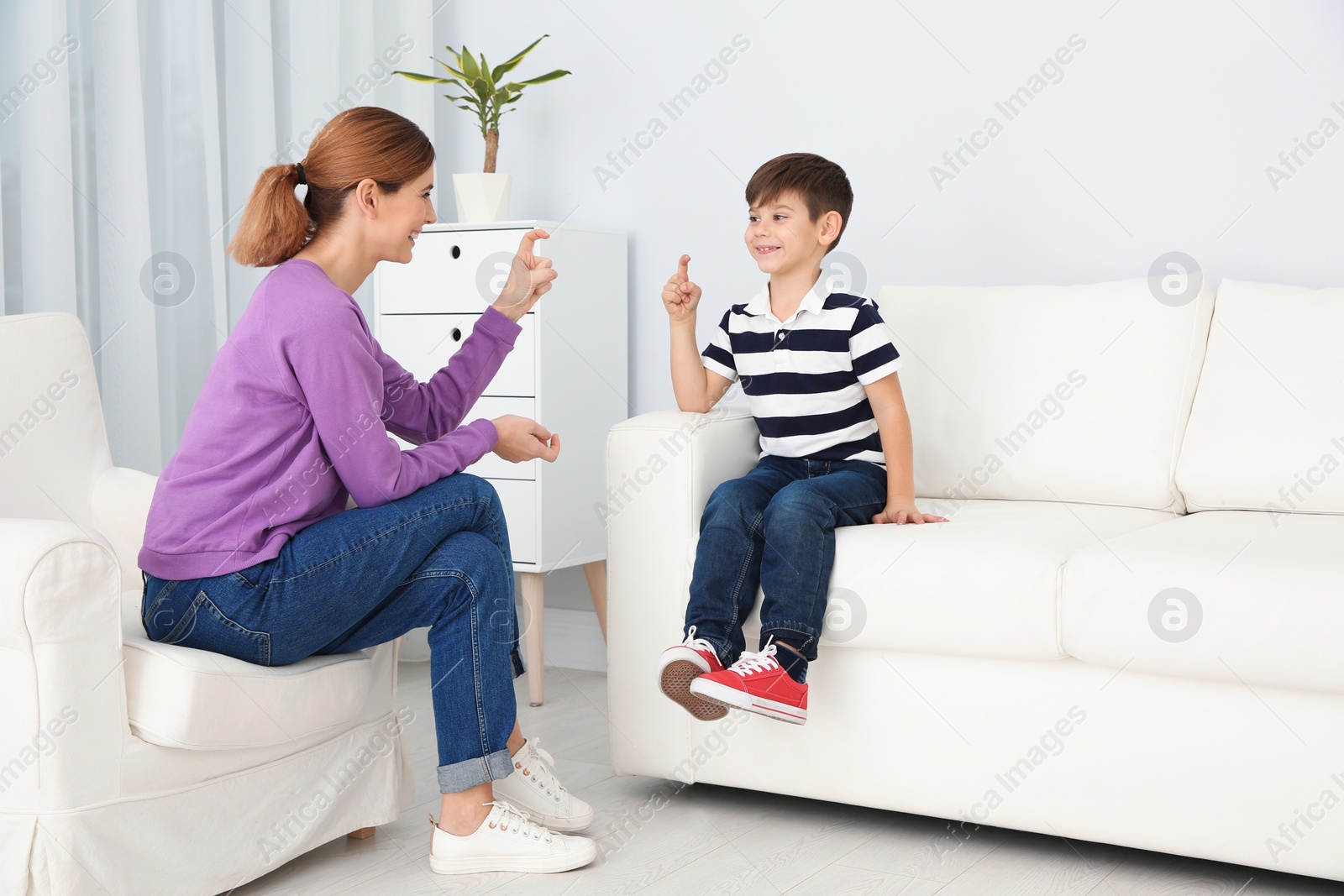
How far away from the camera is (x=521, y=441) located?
166 centimetres

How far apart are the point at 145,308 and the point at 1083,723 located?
1.76 m

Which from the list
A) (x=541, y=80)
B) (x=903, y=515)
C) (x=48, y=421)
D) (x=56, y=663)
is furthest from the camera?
(x=541, y=80)

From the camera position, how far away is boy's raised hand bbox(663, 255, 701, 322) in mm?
1948

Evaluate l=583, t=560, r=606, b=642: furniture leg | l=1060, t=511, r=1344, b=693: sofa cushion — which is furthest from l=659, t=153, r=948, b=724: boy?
l=583, t=560, r=606, b=642: furniture leg

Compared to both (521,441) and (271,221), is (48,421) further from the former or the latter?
(521,441)

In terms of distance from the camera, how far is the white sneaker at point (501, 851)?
1.56m

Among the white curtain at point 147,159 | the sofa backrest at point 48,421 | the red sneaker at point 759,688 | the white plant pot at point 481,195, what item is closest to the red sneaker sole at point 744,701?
the red sneaker at point 759,688

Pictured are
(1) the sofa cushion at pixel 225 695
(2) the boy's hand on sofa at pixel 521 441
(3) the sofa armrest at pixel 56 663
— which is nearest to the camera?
(3) the sofa armrest at pixel 56 663

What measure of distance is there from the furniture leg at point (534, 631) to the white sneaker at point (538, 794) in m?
0.79

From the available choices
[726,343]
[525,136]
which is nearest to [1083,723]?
[726,343]

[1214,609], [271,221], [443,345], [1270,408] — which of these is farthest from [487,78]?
[1214,609]

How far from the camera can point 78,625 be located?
1.26 metres

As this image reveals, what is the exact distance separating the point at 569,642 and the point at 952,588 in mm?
1481

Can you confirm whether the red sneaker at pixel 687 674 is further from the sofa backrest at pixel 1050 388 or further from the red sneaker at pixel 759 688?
the sofa backrest at pixel 1050 388
